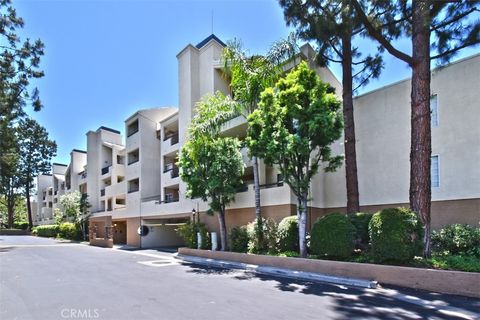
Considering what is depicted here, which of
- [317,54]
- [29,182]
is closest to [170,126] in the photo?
[317,54]

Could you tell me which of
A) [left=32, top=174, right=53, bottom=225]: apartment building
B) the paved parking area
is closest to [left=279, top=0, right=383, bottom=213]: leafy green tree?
the paved parking area

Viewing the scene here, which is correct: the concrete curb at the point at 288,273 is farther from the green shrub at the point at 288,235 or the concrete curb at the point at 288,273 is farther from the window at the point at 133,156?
the window at the point at 133,156

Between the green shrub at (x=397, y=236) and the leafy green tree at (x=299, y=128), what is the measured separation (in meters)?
3.30

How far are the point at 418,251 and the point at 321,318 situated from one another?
16.4 feet

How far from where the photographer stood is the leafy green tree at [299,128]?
1246 centimetres

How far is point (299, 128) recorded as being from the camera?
12883mm

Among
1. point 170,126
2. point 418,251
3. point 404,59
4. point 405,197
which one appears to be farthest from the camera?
point 170,126

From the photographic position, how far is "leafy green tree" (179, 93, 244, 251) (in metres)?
16.8

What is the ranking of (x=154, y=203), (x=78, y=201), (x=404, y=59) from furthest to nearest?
(x=78, y=201) < (x=154, y=203) < (x=404, y=59)

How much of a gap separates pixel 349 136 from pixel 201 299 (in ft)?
30.6

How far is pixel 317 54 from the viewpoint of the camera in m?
15.0

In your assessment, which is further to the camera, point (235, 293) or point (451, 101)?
point (451, 101)

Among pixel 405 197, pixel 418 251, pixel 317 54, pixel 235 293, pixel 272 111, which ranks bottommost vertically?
pixel 235 293

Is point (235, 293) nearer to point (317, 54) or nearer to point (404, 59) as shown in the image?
point (404, 59)
